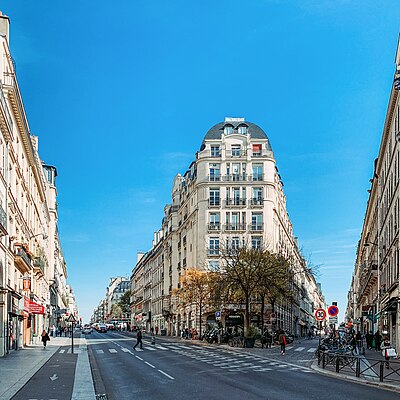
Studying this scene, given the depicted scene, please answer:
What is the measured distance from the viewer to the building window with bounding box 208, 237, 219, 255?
7969 cm

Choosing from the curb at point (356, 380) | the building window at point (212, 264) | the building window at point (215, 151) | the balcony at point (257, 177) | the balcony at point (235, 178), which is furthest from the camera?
the building window at point (215, 151)

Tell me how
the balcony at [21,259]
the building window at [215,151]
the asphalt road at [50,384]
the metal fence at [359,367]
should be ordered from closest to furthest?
1. the asphalt road at [50,384]
2. the metal fence at [359,367]
3. the balcony at [21,259]
4. the building window at [215,151]

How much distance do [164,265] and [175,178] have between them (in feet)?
48.4

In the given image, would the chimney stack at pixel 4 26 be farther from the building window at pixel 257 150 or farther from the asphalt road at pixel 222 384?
the building window at pixel 257 150

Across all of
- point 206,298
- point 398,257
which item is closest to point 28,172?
point 206,298

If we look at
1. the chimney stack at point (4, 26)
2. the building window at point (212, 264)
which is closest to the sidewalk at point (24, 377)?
the chimney stack at point (4, 26)

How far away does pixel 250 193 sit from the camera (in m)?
80.2

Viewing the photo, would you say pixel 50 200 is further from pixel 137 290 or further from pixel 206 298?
pixel 137 290

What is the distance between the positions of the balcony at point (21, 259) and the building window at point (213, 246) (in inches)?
1351

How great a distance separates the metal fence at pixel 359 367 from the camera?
23.8m

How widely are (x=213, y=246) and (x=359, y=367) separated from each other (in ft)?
179

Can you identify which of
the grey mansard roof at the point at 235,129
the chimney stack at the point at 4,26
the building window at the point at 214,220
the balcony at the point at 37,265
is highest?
the grey mansard roof at the point at 235,129

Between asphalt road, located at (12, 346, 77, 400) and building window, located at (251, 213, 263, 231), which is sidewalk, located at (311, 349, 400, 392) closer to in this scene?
asphalt road, located at (12, 346, 77, 400)

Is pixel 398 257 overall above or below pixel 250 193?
below
